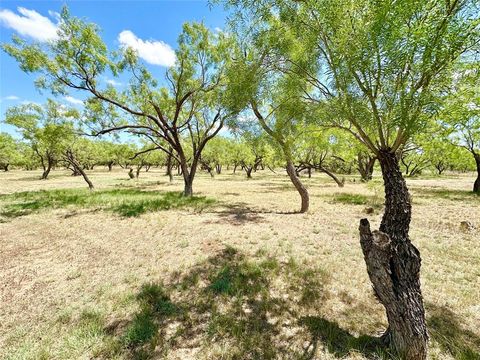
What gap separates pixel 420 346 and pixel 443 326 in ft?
4.51

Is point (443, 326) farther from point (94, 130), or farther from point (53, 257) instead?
point (94, 130)

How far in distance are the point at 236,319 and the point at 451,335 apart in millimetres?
3547

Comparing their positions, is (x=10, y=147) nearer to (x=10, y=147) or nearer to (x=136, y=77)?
(x=10, y=147)

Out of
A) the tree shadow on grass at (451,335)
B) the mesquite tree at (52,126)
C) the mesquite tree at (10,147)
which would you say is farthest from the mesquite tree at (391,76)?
the mesquite tree at (10,147)

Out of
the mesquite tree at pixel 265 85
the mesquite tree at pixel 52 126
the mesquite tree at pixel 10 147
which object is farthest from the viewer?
the mesquite tree at pixel 10 147

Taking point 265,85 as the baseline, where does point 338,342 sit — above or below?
below

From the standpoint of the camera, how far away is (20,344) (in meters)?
3.52

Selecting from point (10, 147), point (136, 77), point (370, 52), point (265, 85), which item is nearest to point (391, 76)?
point (370, 52)

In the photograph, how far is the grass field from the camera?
Answer: 11.3ft

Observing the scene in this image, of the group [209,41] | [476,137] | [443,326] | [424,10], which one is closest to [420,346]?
[443,326]

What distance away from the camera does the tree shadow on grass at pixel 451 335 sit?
3.23 m

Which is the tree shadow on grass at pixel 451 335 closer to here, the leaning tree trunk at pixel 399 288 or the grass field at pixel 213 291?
the grass field at pixel 213 291

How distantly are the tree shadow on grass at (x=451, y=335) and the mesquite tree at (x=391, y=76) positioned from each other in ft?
2.48

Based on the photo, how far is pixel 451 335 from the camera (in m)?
3.58
